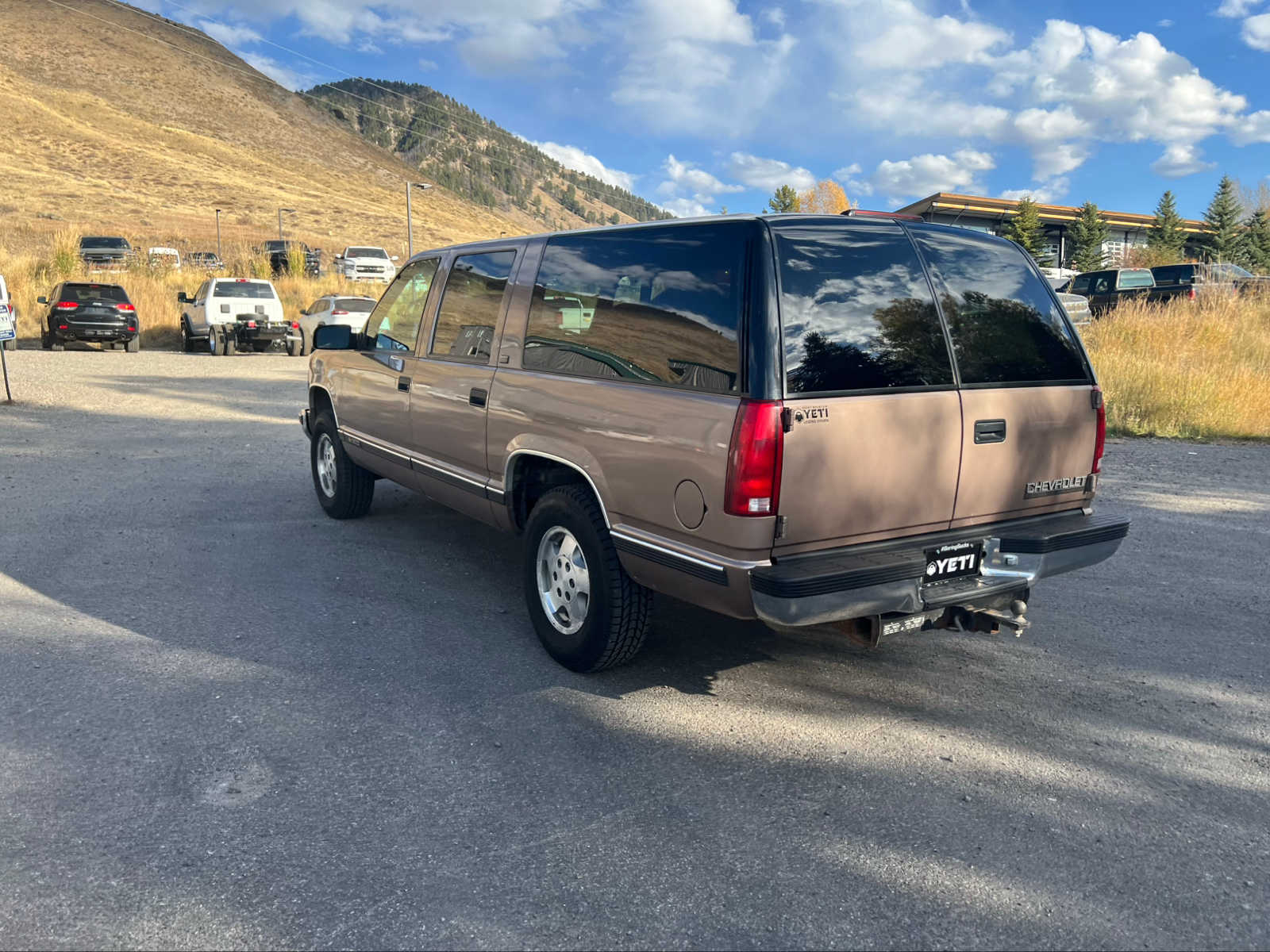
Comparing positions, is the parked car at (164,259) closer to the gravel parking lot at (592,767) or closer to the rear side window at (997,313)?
the gravel parking lot at (592,767)

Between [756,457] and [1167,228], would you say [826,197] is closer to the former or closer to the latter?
[1167,228]

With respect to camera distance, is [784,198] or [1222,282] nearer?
[1222,282]

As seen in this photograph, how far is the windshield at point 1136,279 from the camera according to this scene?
2492cm

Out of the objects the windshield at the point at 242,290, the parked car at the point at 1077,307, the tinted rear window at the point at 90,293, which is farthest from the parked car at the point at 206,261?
the parked car at the point at 1077,307

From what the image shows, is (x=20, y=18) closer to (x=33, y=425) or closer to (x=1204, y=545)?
(x=33, y=425)

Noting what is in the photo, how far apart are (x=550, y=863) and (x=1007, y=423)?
250cm

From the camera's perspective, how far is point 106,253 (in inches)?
1394

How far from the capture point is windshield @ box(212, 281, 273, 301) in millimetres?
22078

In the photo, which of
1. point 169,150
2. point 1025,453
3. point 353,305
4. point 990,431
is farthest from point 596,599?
point 169,150

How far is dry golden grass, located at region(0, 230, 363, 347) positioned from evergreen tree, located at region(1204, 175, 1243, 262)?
51000mm

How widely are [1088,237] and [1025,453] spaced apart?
209 ft

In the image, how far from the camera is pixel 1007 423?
389 centimetres

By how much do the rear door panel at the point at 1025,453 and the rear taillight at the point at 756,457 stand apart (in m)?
0.93

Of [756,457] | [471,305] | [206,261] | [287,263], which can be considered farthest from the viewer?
[206,261]
